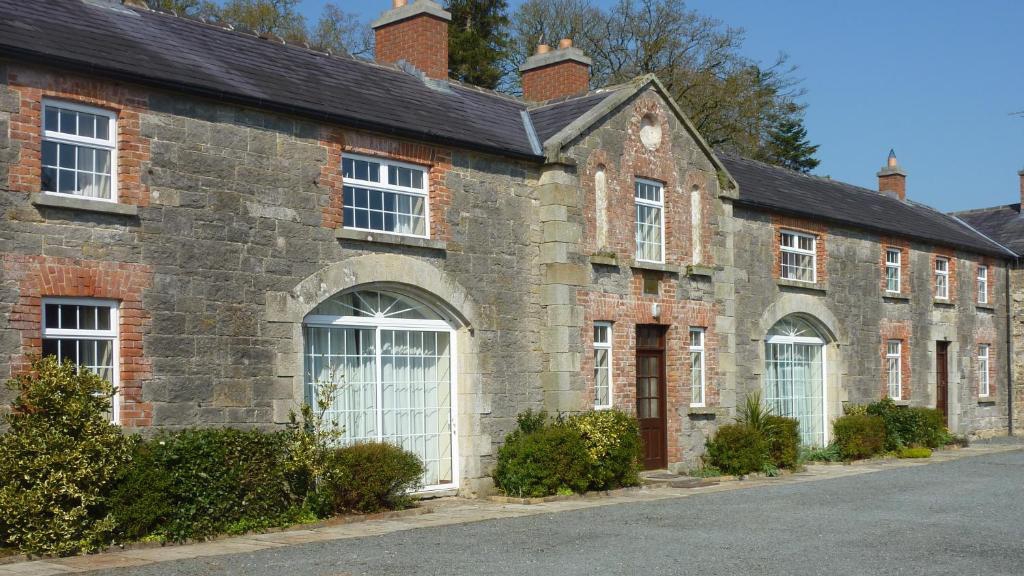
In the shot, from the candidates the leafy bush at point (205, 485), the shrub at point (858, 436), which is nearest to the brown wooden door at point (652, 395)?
the shrub at point (858, 436)

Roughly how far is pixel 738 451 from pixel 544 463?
4.68m

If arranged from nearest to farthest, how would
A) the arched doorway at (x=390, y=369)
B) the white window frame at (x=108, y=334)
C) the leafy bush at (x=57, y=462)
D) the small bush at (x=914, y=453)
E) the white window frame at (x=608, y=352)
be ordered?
the leafy bush at (x=57, y=462) < the white window frame at (x=108, y=334) < the arched doorway at (x=390, y=369) < the white window frame at (x=608, y=352) < the small bush at (x=914, y=453)

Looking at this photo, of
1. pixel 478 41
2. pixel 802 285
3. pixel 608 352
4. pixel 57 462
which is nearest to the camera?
pixel 57 462

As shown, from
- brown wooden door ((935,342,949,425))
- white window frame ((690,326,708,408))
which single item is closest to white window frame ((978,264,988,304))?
brown wooden door ((935,342,949,425))

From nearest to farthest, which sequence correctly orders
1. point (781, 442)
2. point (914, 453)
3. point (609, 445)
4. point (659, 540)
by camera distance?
point (659, 540) < point (609, 445) < point (781, 442) < point (914, 453)

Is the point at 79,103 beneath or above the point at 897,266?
above

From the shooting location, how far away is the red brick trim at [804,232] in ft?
73.8

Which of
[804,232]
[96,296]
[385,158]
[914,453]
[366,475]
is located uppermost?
[385,158]

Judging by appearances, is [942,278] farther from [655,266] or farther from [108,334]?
[108,334]

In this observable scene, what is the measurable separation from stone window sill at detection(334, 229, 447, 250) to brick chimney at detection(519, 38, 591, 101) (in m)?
6.38

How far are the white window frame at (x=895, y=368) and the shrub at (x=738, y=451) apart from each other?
7.75 metres

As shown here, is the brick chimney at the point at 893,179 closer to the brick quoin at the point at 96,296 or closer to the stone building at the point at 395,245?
the stone building at the point at 395,245

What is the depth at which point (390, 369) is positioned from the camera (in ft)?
50.6

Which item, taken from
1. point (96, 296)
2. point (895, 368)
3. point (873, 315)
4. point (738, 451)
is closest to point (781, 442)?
point (738, 451)
